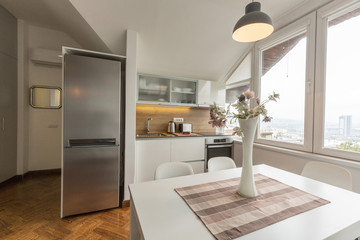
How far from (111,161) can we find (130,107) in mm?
765

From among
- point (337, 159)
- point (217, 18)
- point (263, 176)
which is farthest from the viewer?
point (217, 18)

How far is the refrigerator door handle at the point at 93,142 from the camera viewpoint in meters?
1.88

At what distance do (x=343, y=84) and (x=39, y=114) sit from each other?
4.89 m

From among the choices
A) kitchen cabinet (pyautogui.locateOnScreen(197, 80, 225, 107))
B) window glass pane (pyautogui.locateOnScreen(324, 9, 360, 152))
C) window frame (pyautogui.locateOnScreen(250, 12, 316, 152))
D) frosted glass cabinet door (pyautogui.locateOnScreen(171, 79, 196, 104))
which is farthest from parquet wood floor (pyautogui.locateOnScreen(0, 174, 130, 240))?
window glass pane (pyautogui.locateOnScreen(324, 9, 360, 152))

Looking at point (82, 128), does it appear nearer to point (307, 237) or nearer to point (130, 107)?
point (130, 107)

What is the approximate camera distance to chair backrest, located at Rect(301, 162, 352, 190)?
129cm

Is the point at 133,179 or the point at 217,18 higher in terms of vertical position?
the point at 217,18

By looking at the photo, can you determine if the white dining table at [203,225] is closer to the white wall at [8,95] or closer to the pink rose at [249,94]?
the pink rose at [249,94]

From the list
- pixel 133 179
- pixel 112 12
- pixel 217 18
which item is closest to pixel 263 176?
pixel 133 179

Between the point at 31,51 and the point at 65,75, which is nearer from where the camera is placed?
the point at 65,75

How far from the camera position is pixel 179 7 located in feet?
7.23

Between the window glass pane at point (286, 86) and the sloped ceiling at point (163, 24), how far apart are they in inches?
20.3

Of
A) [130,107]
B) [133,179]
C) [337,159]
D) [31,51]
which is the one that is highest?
[31,51]

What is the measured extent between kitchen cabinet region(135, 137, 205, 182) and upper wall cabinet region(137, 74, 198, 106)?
756mm
